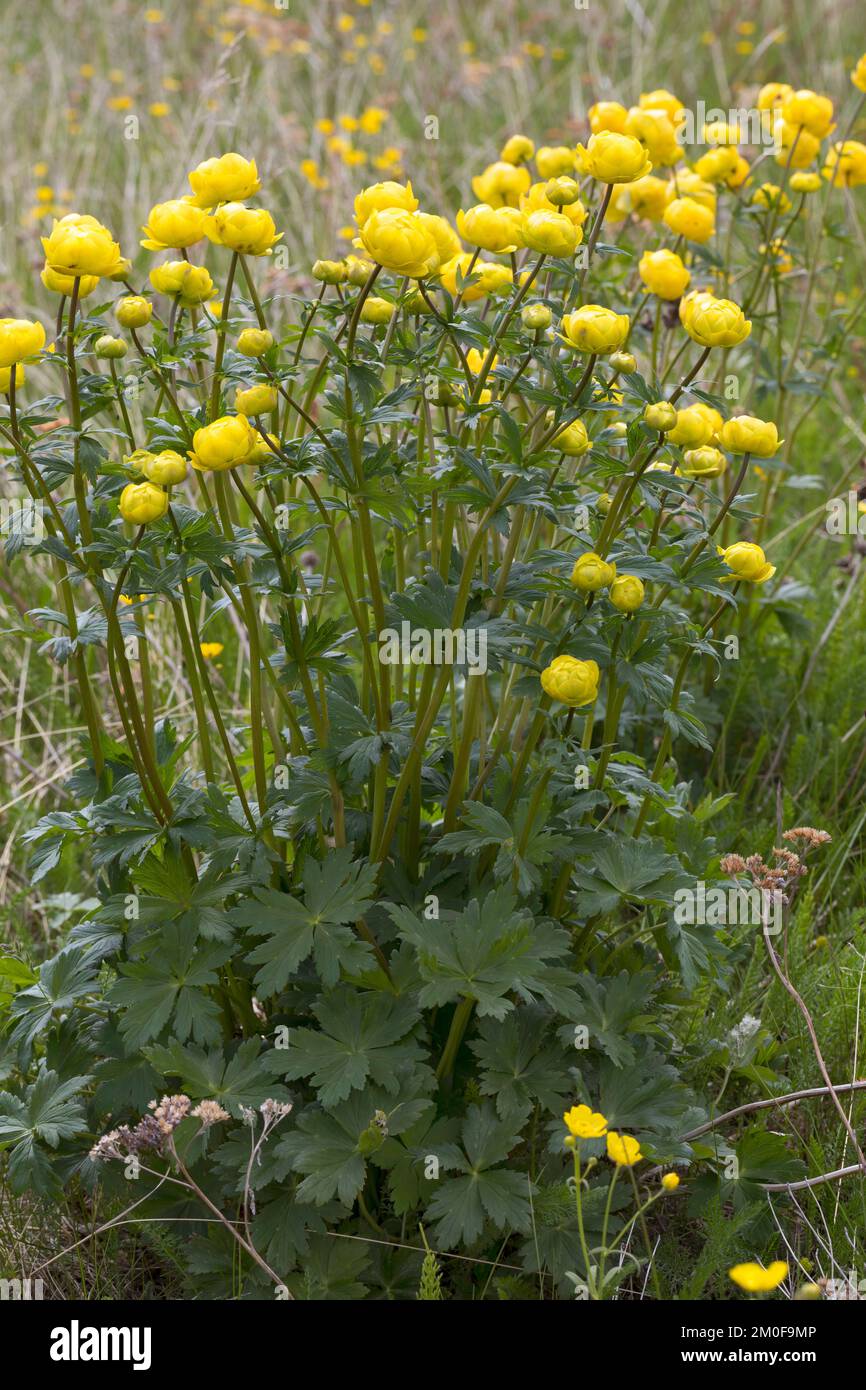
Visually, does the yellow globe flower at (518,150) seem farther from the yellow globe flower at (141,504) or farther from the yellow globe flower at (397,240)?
the yellow globe flower at (141,504)

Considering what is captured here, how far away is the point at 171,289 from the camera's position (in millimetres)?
1635

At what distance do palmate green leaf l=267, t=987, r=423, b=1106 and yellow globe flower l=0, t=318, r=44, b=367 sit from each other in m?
0.85

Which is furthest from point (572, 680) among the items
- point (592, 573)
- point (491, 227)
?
point (491, 227)

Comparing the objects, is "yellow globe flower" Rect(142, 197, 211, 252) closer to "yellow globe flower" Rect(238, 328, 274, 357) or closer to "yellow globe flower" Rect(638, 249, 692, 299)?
"yellow globe flower" Rect(238, 328, 274, 357)

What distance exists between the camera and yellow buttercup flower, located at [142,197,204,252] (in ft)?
5.18

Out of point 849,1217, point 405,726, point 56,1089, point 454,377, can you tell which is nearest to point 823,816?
point 849,1217

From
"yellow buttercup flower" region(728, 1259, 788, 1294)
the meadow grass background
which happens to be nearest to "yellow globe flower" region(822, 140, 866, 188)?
the meadow grass background

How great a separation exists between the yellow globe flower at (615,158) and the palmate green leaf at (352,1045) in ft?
3.40

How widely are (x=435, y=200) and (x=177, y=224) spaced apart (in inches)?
114

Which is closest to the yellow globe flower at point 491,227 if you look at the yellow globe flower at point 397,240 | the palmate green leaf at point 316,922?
the yellow globe flower at point 397,240

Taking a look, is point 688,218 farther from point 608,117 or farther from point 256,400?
point 256,400

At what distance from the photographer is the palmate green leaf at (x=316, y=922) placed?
1.58m

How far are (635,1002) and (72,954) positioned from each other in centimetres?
76
